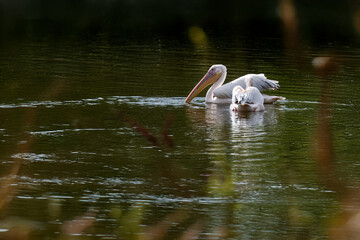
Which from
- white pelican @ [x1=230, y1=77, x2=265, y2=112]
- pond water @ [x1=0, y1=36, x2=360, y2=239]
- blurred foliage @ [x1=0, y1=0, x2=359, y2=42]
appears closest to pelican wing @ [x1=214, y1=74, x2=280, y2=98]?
pond water @ [x1=0, y1=36, x2=360, y2=239]

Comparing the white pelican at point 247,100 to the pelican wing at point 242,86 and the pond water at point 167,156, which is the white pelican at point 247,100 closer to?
the pond water at point 167,156

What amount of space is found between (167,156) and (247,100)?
3.54 m

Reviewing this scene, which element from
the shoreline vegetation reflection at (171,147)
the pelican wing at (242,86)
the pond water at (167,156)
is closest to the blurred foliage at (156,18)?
the shoreline vegetation reflection at (171,147)

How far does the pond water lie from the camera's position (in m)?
6.27

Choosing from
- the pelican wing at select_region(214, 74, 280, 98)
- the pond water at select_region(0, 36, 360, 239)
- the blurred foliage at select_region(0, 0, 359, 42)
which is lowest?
the pond water at select_region(0, 36, 360, 239)

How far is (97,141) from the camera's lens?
10148 millimetres

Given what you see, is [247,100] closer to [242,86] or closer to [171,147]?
[242,86]

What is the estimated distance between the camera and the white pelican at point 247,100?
41.5 feet

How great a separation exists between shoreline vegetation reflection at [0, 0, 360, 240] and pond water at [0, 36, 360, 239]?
0.02 meters

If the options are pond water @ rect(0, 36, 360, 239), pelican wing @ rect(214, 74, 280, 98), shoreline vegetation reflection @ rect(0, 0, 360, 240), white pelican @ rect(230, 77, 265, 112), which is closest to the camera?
shoreline vegetation reflection @ rect(0, 0, 360, 240)

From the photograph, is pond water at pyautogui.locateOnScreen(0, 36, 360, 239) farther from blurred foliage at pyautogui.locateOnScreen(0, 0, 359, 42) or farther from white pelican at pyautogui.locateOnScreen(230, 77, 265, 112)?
blurred foliage at pyautogui.locateOnScreen(0, 0, 359, 42)

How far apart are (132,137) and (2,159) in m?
1.89

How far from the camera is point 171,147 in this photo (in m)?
3.65

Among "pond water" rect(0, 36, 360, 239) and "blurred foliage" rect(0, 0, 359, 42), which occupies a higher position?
"blurred foliage" rect(0, 0, 359, 42)
